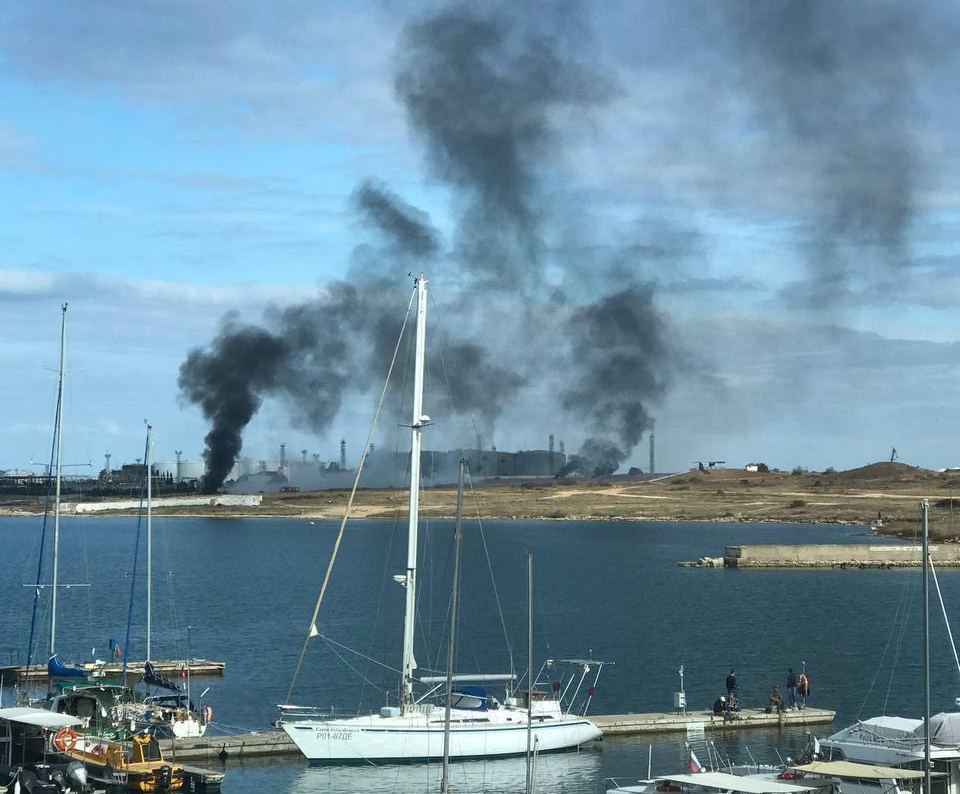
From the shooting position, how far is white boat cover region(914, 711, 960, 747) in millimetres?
39438

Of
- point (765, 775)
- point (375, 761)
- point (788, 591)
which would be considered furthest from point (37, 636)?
point (788, 591)

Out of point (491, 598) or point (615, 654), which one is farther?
point (491, 598)

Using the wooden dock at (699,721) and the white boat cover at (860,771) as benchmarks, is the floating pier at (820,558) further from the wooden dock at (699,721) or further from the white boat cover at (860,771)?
the white boat cover at (860,771)

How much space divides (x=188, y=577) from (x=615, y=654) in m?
64.0

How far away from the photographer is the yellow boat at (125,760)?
41.1 meters

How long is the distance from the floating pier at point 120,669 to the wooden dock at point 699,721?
2019 cm

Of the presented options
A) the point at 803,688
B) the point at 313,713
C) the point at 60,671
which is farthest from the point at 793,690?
the point at 60,671

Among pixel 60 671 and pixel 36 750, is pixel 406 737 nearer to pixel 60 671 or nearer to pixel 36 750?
pixel 36 750

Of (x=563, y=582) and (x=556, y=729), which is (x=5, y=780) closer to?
(x=556, y=729)

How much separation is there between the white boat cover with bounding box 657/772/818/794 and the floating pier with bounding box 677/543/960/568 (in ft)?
357

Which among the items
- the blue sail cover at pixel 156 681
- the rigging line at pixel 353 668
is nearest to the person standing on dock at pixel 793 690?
the rigging line at pixel 353 668

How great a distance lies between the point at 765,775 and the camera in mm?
38969

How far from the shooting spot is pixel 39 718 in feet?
136

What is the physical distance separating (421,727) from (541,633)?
43880 millimetres
